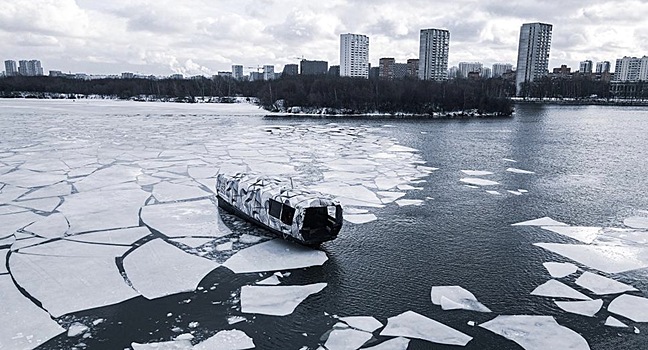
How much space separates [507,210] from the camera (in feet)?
35.0

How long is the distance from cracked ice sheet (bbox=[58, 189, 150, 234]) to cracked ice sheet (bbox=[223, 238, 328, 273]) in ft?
9.01

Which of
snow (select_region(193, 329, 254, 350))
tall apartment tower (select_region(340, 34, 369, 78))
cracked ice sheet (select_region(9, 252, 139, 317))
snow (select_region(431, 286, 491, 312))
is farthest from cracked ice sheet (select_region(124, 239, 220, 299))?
tall apartment tower (select_region(340, 34, 369, 78))

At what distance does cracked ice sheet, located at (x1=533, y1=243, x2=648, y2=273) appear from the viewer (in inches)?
293

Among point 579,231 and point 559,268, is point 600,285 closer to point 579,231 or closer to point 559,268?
point 559,268

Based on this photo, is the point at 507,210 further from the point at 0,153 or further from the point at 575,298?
the point at 0,153

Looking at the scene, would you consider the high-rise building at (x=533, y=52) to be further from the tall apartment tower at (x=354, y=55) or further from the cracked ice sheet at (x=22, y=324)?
the cracked ice sheet at (x=22, y=324)

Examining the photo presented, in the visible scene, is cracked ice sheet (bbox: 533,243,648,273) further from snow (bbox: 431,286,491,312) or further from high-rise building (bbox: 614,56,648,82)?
high-rise building (bbox: 614,56,648,82)

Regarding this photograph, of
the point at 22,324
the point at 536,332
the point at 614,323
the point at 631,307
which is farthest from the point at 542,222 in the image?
the point at 22,324

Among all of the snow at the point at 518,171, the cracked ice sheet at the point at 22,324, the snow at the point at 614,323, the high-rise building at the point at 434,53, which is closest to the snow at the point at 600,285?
the snow at the point at 614,323

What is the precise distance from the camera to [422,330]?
215 inches

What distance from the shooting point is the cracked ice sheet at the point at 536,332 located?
17.0 ft

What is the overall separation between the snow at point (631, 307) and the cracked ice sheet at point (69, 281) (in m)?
6.35

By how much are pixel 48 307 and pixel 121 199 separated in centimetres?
520

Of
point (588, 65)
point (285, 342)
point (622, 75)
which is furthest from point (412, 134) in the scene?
point (588, 65)
